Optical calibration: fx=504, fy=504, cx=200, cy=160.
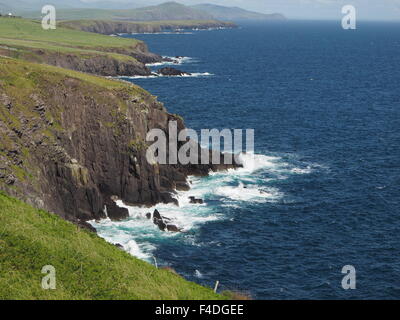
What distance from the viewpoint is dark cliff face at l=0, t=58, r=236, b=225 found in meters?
66.1

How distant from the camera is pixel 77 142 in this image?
76.7m

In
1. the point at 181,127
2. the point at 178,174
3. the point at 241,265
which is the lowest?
the point at 241,265

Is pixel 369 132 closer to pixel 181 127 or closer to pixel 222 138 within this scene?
pixel 222 138

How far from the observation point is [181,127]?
9238 cm

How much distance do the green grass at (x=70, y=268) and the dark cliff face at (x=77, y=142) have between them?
82.6ft

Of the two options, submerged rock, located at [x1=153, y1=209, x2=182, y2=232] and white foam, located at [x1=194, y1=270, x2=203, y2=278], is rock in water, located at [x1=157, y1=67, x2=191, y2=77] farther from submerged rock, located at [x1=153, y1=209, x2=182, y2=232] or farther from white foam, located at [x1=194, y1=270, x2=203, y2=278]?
white foam, located at [x1=194, y1=270, x2=203, y2=278]

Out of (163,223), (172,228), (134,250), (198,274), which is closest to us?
(198,274)

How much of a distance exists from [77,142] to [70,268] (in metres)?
47.2

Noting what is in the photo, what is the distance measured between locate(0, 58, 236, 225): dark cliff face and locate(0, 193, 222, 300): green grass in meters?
25.2

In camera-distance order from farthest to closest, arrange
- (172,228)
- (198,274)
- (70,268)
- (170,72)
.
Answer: (170,72)
(172,228)
(198,274)
(70,268)

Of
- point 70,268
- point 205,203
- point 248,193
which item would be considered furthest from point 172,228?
point 70,268

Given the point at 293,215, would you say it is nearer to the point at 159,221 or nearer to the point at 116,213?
the point at 159,221
